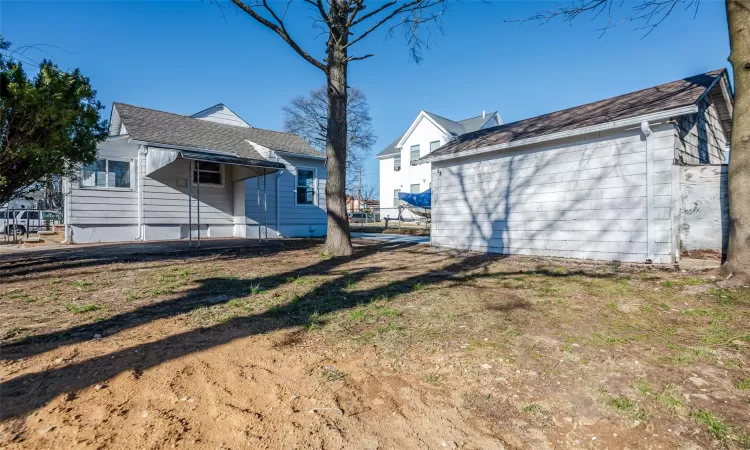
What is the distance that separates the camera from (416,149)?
27359 mm

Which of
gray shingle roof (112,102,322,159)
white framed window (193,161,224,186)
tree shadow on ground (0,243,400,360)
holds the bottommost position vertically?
tree shadow on ground (0,243,400,360)

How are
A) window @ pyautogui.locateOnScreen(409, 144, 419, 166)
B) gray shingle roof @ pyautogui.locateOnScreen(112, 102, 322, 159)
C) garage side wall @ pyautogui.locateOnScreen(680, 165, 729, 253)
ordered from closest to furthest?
garage side wall @ pyautogui.locateOnScreen(680, 165, 729, 253), gray shingle roof @ pyautogui.locateOnScreen(112, 102, 322, 159), window @ pyautogui.locateOnScreen(409, 144, 419, 166)

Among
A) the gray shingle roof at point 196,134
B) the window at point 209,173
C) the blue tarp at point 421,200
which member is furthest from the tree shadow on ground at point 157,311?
the blue tarp at point 421,200

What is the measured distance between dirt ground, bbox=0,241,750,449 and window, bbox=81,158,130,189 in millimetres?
6471

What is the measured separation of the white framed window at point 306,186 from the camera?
1409cm

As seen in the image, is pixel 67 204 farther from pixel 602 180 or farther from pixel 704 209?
pixel 704 209

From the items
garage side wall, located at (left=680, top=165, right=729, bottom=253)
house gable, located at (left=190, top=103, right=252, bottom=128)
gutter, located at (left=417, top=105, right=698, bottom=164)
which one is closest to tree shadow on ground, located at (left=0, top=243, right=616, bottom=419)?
garage side wall, located at (left=680, top=165, right=729, bottom=253)

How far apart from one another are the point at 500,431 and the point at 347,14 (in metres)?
8.61

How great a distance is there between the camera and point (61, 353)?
2.59m

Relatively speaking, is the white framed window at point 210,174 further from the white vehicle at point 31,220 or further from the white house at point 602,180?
the white vehicle at point 31,220

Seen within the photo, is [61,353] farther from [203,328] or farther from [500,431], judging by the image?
[500,431]

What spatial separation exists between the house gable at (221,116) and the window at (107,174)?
5748 millimetres

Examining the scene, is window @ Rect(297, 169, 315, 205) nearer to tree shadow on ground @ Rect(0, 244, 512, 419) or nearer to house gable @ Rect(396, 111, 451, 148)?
tree shadow on ground @ Rect(0, 244, 512, 419)

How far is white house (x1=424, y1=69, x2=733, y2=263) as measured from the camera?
620 centimetres
